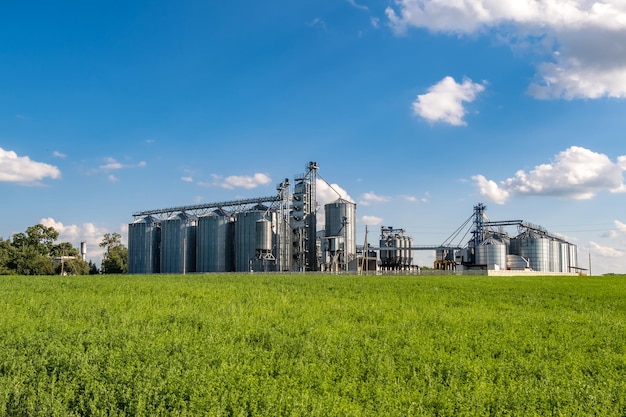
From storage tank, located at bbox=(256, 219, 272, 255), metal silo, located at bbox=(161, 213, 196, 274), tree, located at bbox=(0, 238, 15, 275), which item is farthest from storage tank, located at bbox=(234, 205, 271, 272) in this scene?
tree, located at bbox=(0, 238, 15, 275)

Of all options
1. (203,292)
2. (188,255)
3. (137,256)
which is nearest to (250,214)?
(188,255)

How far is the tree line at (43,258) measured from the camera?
99.9 meters

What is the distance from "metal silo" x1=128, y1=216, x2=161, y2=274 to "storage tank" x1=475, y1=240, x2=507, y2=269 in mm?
65027

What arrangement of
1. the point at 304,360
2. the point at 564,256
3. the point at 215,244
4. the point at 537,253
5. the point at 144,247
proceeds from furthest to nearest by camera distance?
the point at 564,256 < the point at 144,247 < the point at 537,253 < the point at 215,244 < the point at 304,360

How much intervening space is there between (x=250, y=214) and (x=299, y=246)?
34.2ft

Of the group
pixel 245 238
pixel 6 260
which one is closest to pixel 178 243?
pixel 245 238

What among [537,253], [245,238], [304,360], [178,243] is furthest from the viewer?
[178,243]

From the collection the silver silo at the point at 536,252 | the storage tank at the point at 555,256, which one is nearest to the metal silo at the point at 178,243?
the silver silo at the point at 536,252

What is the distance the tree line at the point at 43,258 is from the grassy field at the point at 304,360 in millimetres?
82851

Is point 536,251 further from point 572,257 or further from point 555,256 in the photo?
point 572,257

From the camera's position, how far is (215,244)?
99.3 metres

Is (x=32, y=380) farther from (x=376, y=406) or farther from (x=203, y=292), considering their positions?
(x=203, y=292)

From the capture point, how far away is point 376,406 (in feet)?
38.5

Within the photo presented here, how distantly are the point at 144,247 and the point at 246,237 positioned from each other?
97.7ft
